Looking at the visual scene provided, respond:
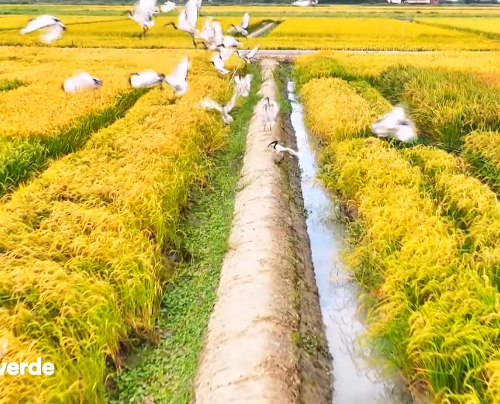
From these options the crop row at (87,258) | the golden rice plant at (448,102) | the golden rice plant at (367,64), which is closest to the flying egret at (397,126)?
the golden rice plant at (448,102)

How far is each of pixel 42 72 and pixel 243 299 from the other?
1070cm

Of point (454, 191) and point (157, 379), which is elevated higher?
point (454, 191)

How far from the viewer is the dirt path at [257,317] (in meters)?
3.21

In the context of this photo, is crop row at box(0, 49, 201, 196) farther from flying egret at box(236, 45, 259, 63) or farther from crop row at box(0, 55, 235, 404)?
flying egret at box(236, 45, 259, 63)

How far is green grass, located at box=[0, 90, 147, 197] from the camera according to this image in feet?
19.0

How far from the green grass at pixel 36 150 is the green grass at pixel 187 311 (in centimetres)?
188

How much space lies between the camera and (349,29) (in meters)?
29.5

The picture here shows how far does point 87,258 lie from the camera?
3963 millimetres

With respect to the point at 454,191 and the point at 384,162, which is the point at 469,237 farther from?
the point at 384,162

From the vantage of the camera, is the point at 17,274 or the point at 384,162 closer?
the point at 17,274

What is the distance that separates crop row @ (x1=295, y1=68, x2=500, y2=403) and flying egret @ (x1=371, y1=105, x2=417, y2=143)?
0.65 feet

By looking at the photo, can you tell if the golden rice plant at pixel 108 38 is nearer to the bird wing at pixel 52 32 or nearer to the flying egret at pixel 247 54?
the flying egret at pixel 247 54

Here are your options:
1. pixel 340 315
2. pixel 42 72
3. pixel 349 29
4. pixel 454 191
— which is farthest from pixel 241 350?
pixel 349 29

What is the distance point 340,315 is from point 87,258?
208 cm
